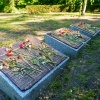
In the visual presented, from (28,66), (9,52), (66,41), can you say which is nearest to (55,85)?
(28,66)

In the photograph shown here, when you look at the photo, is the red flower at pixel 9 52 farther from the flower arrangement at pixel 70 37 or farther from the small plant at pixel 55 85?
the flower arrangement at pixel 70 37

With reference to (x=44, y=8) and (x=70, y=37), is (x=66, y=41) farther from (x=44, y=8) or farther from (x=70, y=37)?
(x=44, y=8)

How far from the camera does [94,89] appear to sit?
5.96m

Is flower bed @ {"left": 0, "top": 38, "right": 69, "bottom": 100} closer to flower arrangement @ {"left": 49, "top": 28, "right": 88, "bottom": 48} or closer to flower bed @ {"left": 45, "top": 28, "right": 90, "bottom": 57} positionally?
flower bed @ {"left": 45, "top": 28, "right": 90, "bottom": 57}

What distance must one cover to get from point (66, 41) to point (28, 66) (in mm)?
3033

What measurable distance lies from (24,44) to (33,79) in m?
2.18

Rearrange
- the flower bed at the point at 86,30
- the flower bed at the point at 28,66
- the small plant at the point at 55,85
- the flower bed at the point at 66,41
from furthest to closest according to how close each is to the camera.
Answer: the flower bed at the point at 86,30
the flower bed at the point at 66,41
the small plant at the point at 55,85
the flower bed at the point at 28,66

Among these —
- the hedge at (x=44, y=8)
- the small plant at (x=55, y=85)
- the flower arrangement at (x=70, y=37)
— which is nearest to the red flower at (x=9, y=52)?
the small plant at (x=55, y=85)

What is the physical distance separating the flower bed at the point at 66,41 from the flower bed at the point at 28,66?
111cm

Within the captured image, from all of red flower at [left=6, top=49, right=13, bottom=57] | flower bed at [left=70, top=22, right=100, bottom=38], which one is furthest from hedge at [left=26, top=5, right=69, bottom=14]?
red flower at [left=6, top=49, right=13, bottom=57]

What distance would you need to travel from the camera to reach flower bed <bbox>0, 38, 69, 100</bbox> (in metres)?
5.01

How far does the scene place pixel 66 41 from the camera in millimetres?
8336

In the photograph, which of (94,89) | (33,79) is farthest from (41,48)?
(94,89)

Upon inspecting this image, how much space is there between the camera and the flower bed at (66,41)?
8.04 meters
